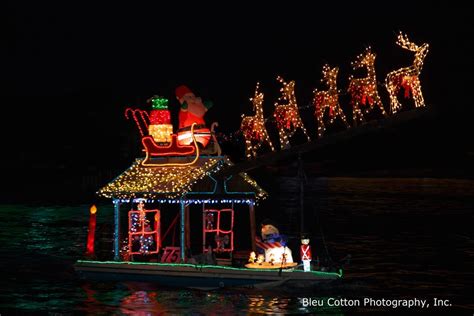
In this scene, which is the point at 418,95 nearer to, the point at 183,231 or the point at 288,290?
the point at 288,290

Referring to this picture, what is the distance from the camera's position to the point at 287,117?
21.6 meters

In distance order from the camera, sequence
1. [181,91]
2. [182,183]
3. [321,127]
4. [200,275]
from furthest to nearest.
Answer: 1. [181,91]
2. [182,183]
3. [200,275]
4. [321,127]

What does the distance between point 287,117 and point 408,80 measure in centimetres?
292

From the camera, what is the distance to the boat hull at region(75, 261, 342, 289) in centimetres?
2191

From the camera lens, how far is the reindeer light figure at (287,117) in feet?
70.3

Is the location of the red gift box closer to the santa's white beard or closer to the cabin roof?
the cabin roof

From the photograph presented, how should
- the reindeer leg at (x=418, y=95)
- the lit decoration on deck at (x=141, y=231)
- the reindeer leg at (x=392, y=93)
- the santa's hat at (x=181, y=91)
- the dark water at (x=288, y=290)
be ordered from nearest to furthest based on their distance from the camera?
the reindeer leg at (x=418, y=95), the reindeer leg at (x=392, y=93), the dark water at (x=288, y=290), the santa's hat at (x=181, y=91), the lit decoration on deck at (x=141, y=231)

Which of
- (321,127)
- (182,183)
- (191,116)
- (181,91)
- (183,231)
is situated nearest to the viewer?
(321,127)

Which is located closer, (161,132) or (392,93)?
(392,93)

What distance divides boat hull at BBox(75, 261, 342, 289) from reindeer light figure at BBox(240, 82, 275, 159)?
2874 mm

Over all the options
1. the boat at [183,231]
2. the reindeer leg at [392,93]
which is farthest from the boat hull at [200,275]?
the reindeer leg at [392,93]

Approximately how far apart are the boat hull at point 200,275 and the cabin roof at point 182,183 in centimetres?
173

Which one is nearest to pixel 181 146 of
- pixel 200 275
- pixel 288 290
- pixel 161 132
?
pixel 161 132

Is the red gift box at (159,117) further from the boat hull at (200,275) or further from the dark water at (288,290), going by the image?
the boat hull at (200,275)
